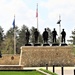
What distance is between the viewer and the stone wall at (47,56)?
4169 centimetres

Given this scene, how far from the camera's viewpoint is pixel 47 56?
138 ft

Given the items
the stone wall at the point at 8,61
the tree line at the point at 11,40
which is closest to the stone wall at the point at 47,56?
the stone wall at the point at 8,61

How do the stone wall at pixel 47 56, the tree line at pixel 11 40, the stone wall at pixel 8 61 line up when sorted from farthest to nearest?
the tree line at pixel 11 40
the stone wall at pixel 8 61
the stone wall at pixel 47 56

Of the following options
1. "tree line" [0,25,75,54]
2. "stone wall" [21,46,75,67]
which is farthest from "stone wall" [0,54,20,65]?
"tree line" [0,25,75,54]

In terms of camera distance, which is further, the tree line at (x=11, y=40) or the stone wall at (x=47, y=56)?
the tree line at (x=11, y=40)

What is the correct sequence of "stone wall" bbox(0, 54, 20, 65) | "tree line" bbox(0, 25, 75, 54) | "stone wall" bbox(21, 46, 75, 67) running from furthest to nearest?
"tree line" bbox(0, 25, 75, 54), "stone wall" bbox(0, 54, 20, 65), "stone wall" bbox(21, 46, 75, 67)

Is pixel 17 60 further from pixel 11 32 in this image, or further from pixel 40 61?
pixel 11 32

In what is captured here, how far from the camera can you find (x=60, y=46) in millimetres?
42375

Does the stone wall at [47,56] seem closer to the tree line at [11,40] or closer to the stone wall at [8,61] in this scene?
the stone wall at [8,61]

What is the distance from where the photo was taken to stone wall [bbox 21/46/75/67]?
41.7 metres

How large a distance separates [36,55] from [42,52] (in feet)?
2.97

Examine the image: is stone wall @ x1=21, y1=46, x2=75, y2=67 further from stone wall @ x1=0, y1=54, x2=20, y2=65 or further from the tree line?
the tree line

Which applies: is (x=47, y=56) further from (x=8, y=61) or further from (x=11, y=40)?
(x=11, y=40)

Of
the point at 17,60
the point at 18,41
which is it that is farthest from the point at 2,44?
the point at 17,60
